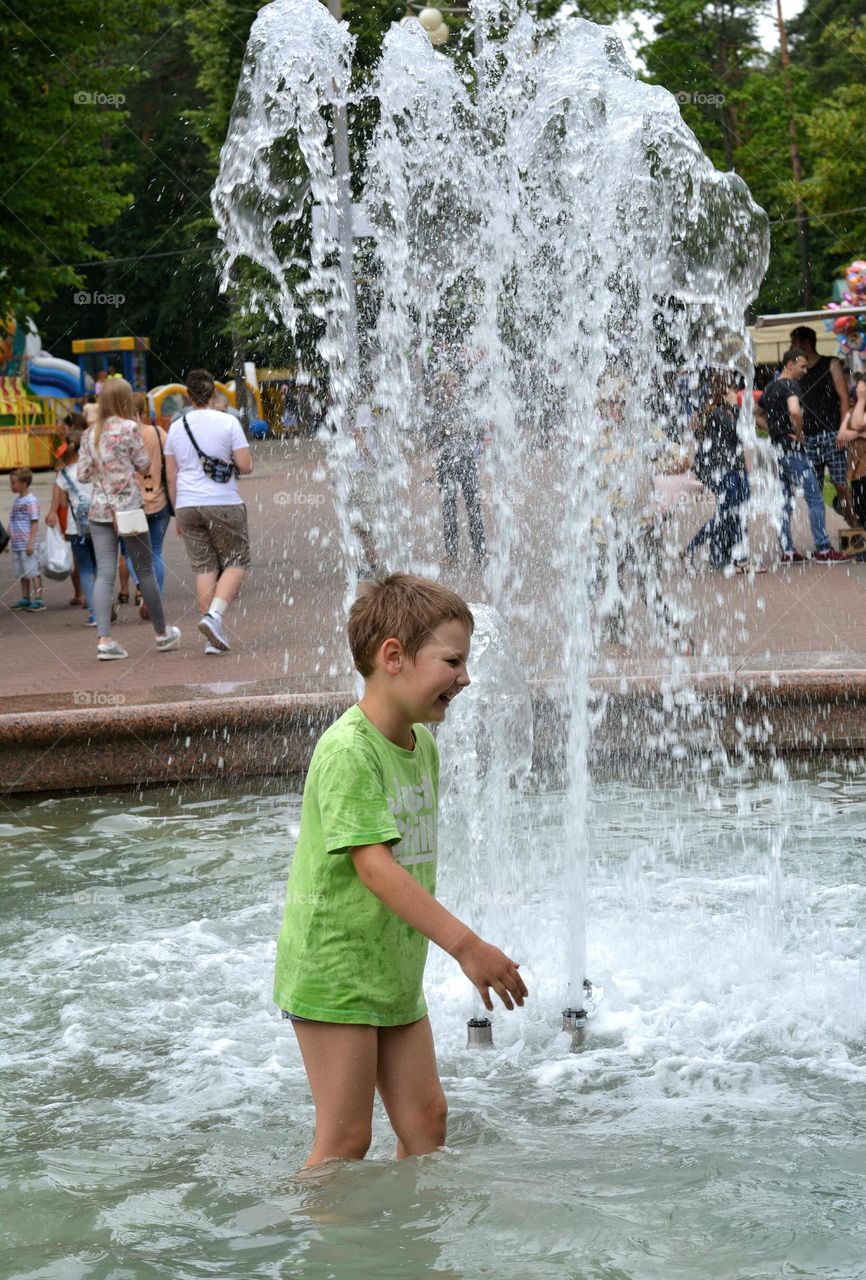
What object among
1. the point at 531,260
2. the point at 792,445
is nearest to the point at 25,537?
the point at 531,260

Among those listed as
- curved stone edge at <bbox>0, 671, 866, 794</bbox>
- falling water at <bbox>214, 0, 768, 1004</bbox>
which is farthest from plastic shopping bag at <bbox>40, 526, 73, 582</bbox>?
curved stone edge at <bbox>0, 671, 866, 794</bbox>

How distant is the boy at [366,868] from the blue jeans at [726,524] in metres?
10.9

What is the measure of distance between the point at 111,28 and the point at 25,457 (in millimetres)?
22243

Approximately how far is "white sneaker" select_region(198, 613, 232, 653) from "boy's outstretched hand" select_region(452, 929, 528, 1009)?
7483 mm

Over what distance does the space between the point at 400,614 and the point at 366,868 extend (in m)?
0.46

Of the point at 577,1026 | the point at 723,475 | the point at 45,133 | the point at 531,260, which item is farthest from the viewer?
the point at 45,133

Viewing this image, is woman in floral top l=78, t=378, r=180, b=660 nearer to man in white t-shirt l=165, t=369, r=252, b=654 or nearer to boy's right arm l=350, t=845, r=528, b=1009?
man in white t-shirt l=165, t=369, r=252, b=654

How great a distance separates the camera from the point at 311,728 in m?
7.54

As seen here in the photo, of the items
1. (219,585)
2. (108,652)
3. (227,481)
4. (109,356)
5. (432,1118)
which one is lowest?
(432,1118)

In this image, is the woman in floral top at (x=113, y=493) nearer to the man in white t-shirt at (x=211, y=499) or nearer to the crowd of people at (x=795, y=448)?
the man in white t-shirt at (x=211, y=499)

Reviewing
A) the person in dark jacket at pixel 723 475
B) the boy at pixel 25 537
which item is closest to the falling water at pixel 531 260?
the person in dark jacket at pixel 723 475

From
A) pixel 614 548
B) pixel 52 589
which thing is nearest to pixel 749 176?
pixel 52 589

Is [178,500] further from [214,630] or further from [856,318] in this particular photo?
[856,318]

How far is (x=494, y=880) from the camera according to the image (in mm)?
5867
